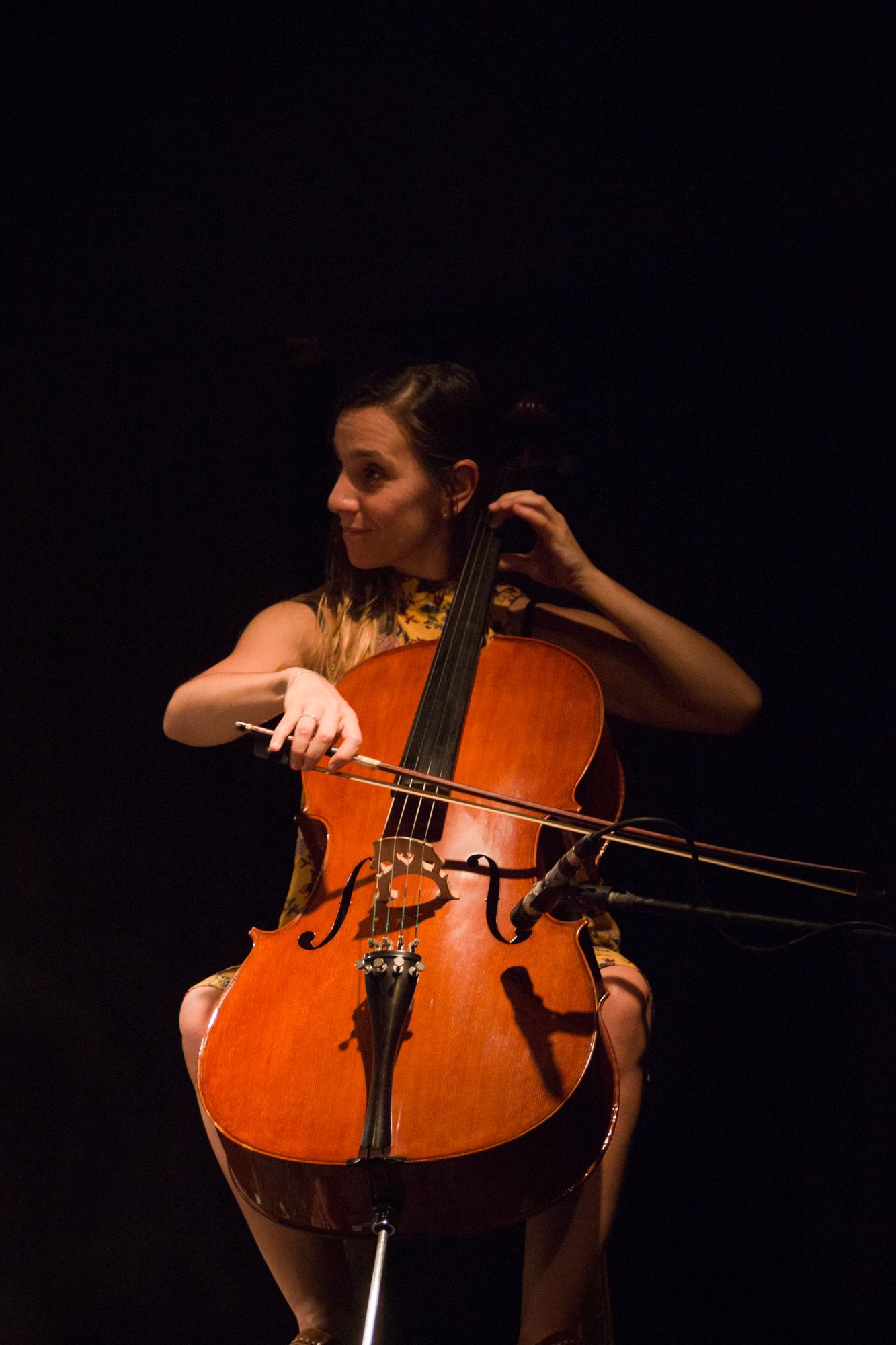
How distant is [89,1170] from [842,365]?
1.76m

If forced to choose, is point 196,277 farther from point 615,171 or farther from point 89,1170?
point 89,1170

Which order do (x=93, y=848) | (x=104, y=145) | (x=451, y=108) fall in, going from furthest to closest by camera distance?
(x=93, y=848), (x=104, y=145), (x=451, y=108)

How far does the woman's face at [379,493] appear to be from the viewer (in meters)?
1.51

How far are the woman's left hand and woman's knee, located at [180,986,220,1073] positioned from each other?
0.73 meters

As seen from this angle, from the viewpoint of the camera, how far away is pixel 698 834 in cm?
164

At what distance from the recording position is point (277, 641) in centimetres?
151

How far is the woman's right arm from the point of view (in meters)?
1.10

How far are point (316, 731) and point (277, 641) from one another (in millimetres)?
436

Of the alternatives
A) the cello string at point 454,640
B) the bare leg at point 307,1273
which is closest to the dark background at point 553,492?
the cello string at point 454,640

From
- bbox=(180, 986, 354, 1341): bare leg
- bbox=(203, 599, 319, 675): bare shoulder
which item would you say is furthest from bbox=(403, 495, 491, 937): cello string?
bbox=(180, 986, 354, 1341): bare leg

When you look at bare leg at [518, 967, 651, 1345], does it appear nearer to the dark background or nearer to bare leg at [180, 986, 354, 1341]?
bare leg at [180, 986, 354, 1341]

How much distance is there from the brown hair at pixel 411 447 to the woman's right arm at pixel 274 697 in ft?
0.15

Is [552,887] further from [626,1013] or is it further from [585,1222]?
[585,1222]

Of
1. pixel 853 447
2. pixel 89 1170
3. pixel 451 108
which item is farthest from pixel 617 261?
pixel 89 1170
